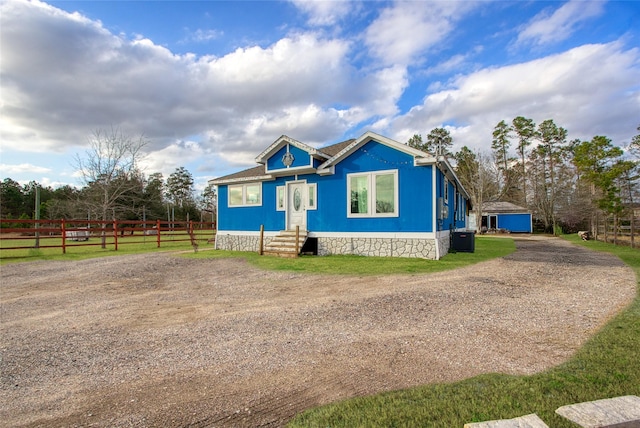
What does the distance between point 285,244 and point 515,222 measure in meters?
32.0

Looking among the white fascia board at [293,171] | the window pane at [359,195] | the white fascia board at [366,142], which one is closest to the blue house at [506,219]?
the window pane at [359,195]

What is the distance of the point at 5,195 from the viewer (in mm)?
44531

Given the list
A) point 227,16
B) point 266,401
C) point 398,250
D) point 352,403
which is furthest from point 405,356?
point 227,16

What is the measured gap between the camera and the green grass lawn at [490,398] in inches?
85.6

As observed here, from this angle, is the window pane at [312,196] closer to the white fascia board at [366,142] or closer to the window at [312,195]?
the window at [312,195]

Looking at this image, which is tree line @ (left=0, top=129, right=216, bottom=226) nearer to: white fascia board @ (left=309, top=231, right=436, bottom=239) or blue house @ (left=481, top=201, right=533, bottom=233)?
white fascia board @ (left=309, top=231, right=436, bottom=239)

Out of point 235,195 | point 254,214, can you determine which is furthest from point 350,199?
point 235,195

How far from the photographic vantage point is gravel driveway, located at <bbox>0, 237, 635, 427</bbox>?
2.59m

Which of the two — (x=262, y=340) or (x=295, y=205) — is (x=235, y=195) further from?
(x=262, y=340)

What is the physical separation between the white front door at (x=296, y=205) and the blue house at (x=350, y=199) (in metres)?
0.04

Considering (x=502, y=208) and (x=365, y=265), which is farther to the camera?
(x=502, y=208)

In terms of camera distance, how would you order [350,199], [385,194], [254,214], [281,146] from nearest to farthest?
[385,194] < [350,199] < [281,146] < [254,214]

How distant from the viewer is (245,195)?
1517cm

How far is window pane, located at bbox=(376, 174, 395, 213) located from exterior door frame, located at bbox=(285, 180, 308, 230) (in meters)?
3.08
